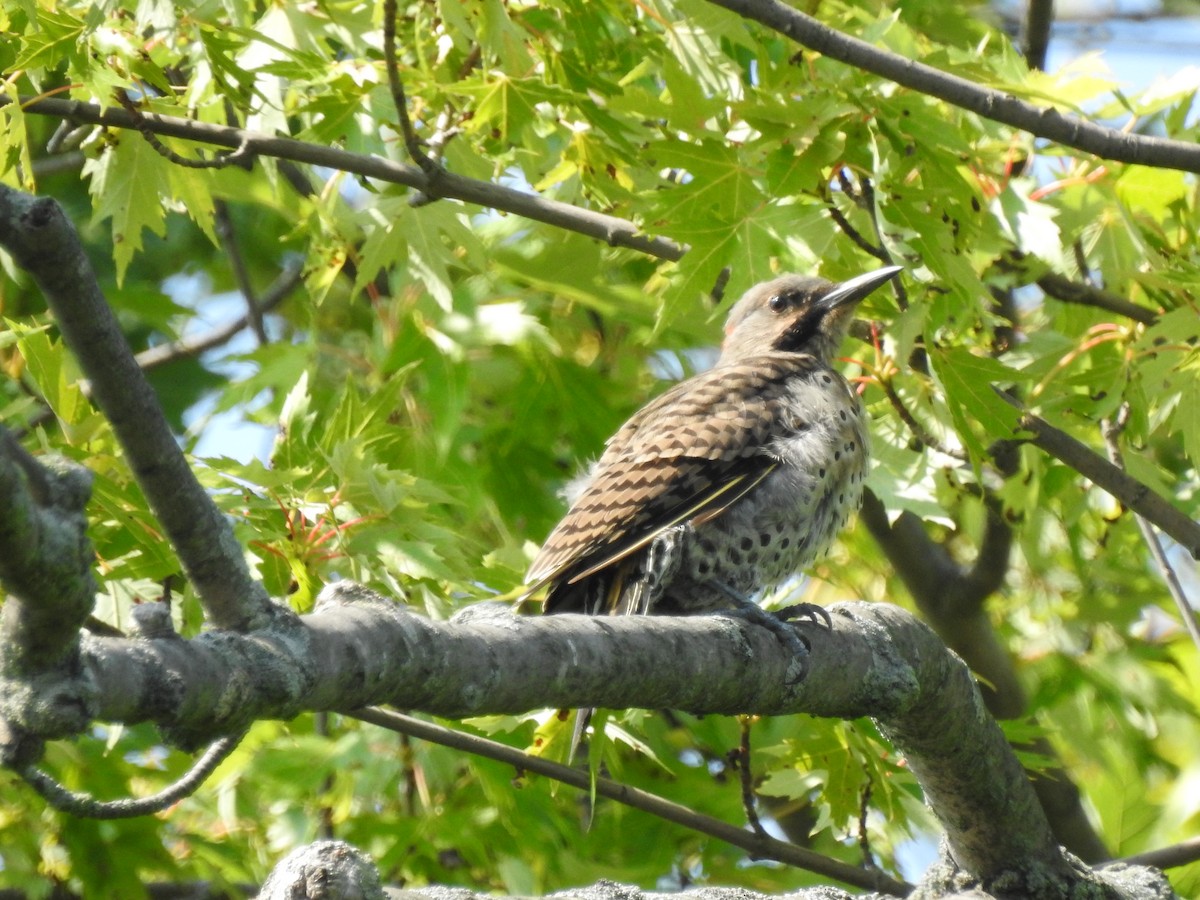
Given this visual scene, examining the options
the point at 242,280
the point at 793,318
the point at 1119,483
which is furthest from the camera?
the point at 242,280

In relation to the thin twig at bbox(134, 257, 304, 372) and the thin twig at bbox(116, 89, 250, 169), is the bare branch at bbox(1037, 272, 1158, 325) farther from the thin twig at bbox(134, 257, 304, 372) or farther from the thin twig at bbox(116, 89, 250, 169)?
the thin twig at bbox(134, 257, 304, 372)

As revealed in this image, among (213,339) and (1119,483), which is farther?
(213,339)

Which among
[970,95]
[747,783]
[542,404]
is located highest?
[970,95]

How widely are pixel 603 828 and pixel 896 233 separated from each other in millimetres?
2989

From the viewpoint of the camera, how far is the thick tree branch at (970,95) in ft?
10.1

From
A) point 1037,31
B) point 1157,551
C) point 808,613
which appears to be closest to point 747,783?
point 808,613

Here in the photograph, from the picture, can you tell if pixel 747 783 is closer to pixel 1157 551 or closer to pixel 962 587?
pixel 1157 551

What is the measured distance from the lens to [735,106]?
11.3 feet

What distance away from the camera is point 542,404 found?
220 inches

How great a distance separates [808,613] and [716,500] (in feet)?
2.67

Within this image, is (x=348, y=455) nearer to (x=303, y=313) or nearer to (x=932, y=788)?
(x=932, y=788)

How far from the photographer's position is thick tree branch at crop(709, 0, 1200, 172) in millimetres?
3068

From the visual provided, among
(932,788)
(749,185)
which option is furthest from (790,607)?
(749,185)

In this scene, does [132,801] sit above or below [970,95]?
below
